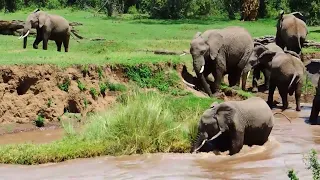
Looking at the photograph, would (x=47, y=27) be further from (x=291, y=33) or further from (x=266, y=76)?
(x=291, y=33)

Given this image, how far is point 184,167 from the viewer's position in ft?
38.9

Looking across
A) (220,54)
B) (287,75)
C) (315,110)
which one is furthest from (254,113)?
(220,54)

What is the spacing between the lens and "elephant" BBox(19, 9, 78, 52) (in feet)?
74.5

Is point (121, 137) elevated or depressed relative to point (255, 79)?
elevated

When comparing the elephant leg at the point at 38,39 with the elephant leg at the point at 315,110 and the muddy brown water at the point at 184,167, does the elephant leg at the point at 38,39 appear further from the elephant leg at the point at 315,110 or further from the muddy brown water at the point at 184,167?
the muddy brown water at the point at 184,167

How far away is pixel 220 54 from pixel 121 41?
5821 millimetres

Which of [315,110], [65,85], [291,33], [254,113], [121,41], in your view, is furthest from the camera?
[121,41]

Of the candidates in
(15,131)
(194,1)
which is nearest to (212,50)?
(15,131)

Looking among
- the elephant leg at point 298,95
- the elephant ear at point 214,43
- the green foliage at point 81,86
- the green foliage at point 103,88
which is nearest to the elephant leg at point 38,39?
the green foliage at point 103,88

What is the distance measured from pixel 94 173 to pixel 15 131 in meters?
4.81

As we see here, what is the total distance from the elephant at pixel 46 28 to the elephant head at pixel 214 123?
1084 cm

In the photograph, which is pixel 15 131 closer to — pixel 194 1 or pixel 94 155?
pixel 94 155

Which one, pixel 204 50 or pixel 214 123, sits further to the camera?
pixel 204 50

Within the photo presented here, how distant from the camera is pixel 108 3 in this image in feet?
129
